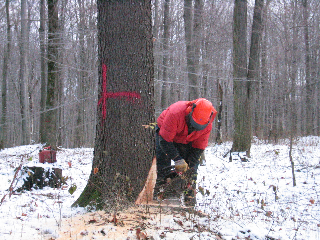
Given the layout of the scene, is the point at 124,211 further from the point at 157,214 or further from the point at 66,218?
the point at 66,218

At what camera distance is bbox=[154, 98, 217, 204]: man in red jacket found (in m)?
3.50

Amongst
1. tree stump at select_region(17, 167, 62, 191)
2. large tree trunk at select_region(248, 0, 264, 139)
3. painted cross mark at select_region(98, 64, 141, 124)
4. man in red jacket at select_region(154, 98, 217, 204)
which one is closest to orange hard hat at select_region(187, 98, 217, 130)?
man in red jacket at select_region(154, 98, 217, 204)

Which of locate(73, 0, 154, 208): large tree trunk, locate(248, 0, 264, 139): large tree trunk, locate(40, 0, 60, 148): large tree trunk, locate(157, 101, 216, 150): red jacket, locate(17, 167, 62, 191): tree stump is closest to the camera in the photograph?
locate(73, 0, 154, 208): large tree trunk

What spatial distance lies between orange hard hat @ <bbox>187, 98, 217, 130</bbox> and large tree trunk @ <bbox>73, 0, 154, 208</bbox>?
71 centimetres

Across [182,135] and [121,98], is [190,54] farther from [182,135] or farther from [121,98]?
[121,98]

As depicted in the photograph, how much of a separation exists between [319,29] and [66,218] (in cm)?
1086

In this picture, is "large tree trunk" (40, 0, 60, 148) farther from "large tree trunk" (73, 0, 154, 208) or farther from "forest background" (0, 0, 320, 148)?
"large tree trunk" (73, 0, 154, 208)

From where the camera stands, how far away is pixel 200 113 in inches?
137

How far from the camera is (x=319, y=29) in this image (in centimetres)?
1001

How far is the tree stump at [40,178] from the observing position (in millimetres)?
4605

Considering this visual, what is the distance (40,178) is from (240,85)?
658 cm

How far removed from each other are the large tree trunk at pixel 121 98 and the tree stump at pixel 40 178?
6.23 ft

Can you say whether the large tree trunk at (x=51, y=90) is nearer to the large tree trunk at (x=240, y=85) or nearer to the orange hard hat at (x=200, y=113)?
the large tree trunk at (x=240, y=85)

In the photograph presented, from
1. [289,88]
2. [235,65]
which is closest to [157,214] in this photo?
[289,88]
